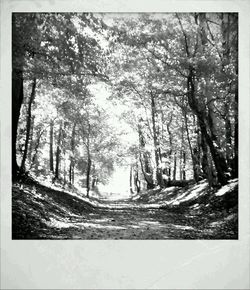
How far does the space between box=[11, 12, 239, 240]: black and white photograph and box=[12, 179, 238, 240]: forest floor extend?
0.04ft

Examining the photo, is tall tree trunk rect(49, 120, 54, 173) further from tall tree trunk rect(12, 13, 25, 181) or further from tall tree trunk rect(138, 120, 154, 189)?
tall tree trunk rect(138, 120, 154, 189)

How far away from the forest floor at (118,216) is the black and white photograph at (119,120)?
0.01m

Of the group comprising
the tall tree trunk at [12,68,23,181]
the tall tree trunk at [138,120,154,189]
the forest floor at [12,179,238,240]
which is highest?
the tall tree trunk at [12,68,23,181]

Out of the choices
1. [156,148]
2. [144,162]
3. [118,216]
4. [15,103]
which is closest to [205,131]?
[156,148]

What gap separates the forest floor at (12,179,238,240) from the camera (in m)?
4.29

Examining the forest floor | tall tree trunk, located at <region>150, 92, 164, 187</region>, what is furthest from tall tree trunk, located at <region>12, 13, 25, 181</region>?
tall tree trunk, located at <region>150, 92, 164, 187</region>

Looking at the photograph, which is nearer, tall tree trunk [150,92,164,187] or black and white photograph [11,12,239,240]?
black and white photograph [11,12,239,240]

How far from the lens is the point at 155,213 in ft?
14.8

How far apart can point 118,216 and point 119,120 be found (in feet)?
4.08

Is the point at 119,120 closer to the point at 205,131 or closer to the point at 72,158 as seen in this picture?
the point at 72,158

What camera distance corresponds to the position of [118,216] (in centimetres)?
441

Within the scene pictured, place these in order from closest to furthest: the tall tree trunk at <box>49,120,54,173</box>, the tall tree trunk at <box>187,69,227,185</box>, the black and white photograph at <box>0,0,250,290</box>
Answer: the black and white photograph at <box>0,0,250,290</box> → the tall tree trunk at <box>49,120,54,173</box> → the tall tree trunk at <box>187,69,227,185</box>

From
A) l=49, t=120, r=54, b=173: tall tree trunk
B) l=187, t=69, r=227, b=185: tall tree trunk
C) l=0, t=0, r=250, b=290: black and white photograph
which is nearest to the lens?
l=0, t=0, r=250, b=290: black and white photograph

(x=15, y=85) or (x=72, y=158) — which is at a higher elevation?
(x=15, y=85)
